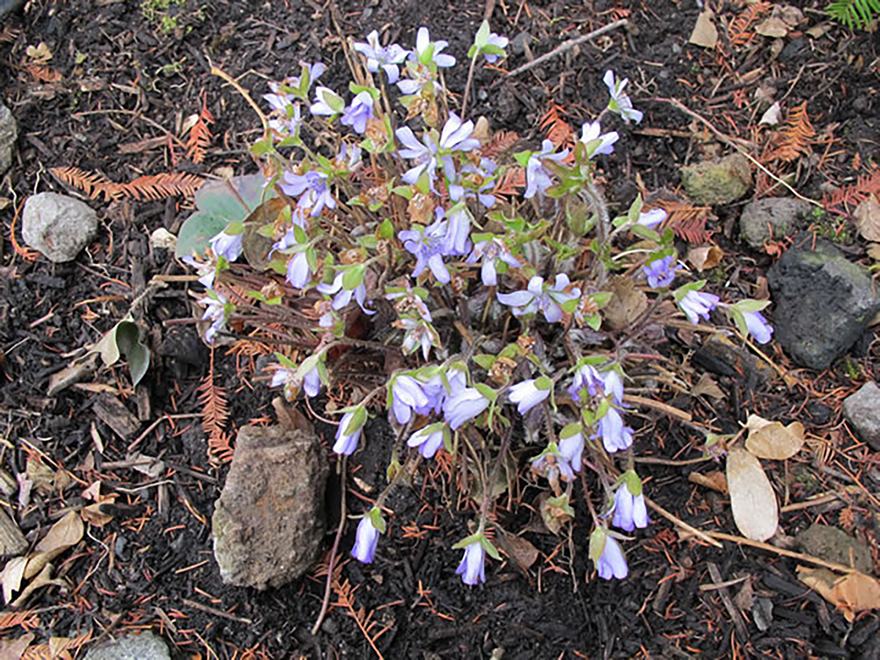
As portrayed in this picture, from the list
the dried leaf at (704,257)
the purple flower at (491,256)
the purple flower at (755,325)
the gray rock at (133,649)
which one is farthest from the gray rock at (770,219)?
the gray rock at (133,649)

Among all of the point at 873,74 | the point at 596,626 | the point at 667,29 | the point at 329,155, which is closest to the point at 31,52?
the point at 329,155

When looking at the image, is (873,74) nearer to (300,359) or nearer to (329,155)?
(329,155)

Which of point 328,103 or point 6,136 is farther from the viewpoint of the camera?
point 6,136

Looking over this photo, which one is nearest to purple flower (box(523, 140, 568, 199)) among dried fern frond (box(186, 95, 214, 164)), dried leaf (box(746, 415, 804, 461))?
dried leaf (box(746, 415, 804, 461))

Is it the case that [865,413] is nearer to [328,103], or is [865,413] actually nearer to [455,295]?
[455,295]

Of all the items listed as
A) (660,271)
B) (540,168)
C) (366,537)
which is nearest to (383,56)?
(540,168)

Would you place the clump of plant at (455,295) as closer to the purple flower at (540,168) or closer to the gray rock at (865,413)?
the purple flower at (540,168)
